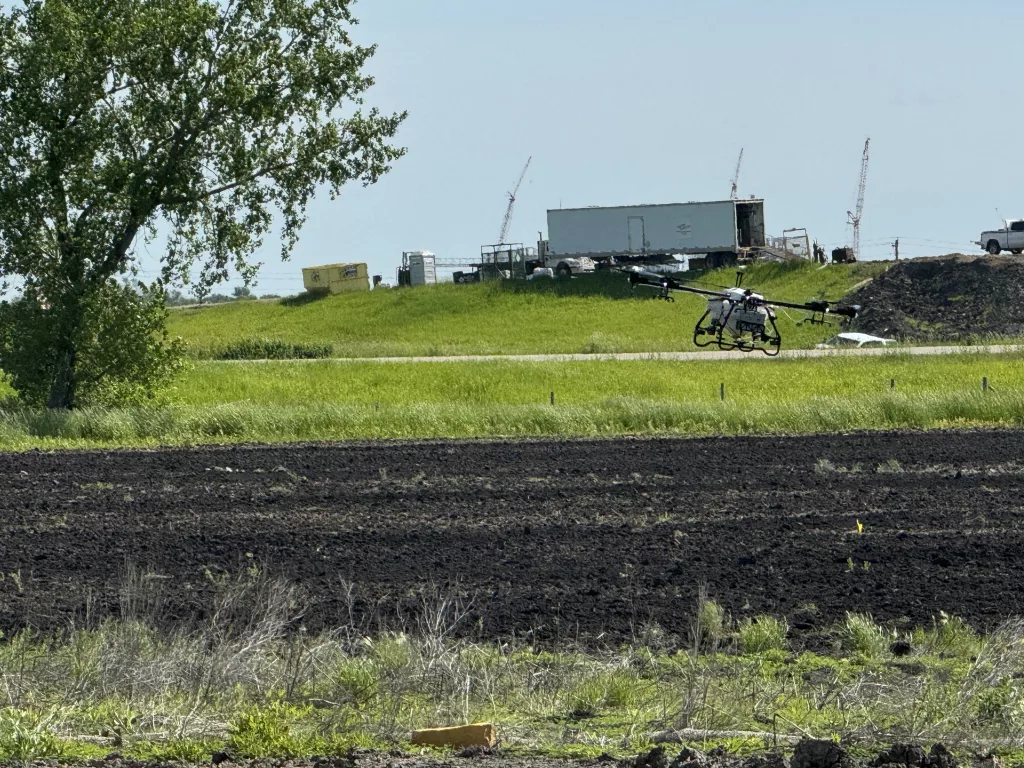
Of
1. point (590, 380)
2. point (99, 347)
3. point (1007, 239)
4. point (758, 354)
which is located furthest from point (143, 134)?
point (1007, 239)

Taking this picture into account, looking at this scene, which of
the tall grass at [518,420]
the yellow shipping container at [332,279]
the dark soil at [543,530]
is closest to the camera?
the dark soil at [543,530]

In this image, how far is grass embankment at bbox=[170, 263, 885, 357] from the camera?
2191 inches

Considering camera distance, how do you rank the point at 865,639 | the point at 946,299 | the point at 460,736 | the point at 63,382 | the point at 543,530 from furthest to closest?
the point at 946,299 → the point at 63,382 → the point at 543,530 → the point at 865,639 → the point at 460,736

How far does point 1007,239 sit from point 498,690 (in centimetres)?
6678

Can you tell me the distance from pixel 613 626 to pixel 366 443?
41.7ft

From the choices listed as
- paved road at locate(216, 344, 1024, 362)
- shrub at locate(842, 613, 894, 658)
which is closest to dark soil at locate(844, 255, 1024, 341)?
paved road at locate(216, 344, 1024, 362)

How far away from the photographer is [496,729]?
24.4 feet

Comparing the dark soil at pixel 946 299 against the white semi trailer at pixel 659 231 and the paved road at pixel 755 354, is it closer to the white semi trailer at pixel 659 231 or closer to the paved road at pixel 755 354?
the paved road at pixel 755 354

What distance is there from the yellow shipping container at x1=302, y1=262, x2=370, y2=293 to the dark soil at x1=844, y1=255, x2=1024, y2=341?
1318 inches

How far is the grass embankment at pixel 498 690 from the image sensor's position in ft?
23.3

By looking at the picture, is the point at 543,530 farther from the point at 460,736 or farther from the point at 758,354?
the point at 758,354

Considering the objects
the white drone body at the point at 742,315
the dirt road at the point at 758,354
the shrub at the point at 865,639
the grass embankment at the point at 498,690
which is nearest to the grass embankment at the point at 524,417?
the white drone body at the point at 742,315

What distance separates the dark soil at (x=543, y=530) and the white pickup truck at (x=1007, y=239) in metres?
51.4

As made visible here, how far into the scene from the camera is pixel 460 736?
281 inches
